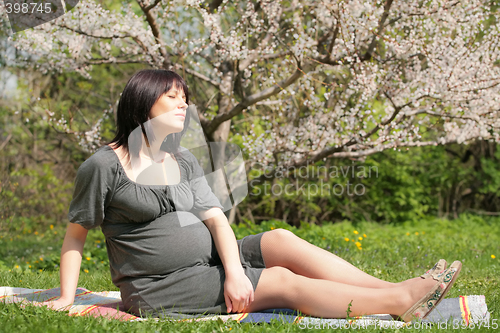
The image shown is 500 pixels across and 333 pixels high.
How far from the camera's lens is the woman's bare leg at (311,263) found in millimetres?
1786

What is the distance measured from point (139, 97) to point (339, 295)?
114cm

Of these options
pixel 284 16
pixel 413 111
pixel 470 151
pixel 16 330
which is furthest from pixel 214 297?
pixel 470 151

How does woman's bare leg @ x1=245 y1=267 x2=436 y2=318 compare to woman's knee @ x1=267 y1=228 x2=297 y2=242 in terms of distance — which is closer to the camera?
woman's bare leg @ x1=245 y1=267 x2=436 y2=318

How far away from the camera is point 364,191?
264 inches

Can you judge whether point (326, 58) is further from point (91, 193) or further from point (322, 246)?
point (91, 193)

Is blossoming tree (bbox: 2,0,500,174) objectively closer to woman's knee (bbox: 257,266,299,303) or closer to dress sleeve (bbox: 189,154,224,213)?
dress sleeve (bbox: 189,154,224,213)

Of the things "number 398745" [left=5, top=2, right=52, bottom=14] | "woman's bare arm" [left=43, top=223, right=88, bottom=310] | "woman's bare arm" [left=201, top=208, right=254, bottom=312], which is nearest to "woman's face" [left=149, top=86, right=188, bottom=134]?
"woman's bare arm" [left=201, top=208, right=254, bottom=312]

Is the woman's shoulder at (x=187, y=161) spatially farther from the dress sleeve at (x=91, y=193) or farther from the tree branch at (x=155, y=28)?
the tree branch at (x=155, y=28)

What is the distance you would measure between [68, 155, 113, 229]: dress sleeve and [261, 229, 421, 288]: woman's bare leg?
0.72 metres

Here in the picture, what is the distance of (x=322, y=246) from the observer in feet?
12.5

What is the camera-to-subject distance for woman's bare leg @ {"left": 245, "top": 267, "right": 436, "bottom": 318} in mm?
1671

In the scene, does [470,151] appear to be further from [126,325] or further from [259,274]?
[126,325]

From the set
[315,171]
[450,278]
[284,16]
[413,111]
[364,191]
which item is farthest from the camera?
[364,191]

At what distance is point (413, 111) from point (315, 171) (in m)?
2.31
